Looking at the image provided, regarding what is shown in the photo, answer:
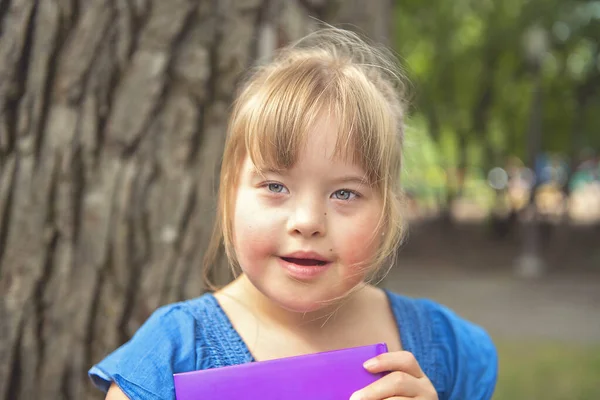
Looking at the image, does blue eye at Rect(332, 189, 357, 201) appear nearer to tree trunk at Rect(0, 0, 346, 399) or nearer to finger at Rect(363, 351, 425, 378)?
finger at Rect(363, 351, 425, 378)

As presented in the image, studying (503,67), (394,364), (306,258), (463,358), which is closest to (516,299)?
(463,358)

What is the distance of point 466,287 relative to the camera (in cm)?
1031

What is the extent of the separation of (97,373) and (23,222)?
0.60 m

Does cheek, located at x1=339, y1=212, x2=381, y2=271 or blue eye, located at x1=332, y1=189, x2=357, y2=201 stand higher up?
blue eye, located at x1=332, y1=189, x2=357, y2=201

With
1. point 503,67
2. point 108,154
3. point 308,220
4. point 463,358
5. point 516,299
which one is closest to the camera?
point 308,220

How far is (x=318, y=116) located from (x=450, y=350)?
0.72 meters

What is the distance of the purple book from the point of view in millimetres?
1307

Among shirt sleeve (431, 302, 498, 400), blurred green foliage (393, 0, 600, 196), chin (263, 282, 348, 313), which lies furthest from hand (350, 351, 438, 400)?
blurred green foliage (393, 0, 600, 196)

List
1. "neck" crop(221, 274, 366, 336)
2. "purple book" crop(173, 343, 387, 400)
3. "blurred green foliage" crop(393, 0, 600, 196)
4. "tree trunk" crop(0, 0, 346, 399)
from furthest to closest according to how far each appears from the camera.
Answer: "blurred green foliage" crop(393, 0, 600, 196)
"tree trunk" crop(0, 0, 346, 399)
"neck" crop(221, 274, 366, 336)
"purple book" crop(173, 343, 387, 400)

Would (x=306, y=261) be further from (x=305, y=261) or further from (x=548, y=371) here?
(x=548, y=371)

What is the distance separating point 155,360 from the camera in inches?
55.9

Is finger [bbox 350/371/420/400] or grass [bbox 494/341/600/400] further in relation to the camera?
grass [bbox 494/341/600/400]

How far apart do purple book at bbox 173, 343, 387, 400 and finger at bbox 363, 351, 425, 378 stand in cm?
1

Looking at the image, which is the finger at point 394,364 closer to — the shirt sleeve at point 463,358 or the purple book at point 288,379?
the purple book at point 288,379
